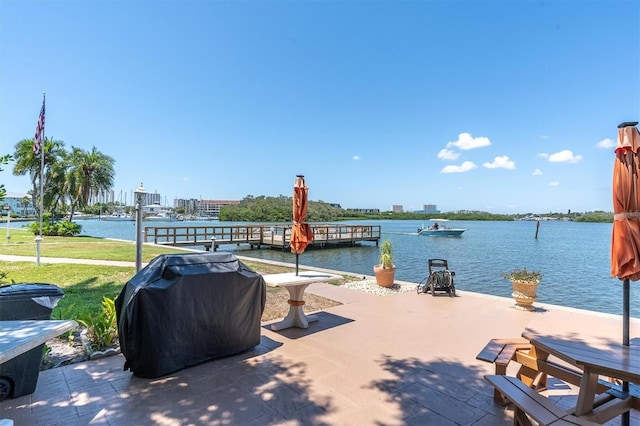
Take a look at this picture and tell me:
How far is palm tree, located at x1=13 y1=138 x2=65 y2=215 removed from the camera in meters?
21.4

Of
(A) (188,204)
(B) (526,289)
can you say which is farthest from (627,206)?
(A) (188,204)

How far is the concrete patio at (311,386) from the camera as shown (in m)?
2.44

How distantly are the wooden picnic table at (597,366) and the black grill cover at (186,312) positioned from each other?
9.42ft

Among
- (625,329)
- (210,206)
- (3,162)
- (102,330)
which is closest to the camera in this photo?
(625,329)

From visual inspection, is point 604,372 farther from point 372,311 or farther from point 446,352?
point 372,311

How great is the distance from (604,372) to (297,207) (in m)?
3.87

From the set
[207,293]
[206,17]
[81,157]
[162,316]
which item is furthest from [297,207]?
[81,157]

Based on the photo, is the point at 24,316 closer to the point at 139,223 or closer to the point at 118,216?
the point at 139,223

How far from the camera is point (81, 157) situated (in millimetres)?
25188

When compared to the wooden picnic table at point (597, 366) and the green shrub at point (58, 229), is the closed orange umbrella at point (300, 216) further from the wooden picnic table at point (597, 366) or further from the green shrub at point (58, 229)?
the green shrub at point (58, 229)

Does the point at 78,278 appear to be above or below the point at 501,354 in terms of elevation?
below

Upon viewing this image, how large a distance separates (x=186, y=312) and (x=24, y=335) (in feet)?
4.85

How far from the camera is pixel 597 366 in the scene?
172cm

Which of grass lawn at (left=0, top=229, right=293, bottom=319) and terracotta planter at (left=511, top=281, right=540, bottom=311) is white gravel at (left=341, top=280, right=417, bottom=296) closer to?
terracotta planter at (left=511, top=281, right=540, bottom=311)
